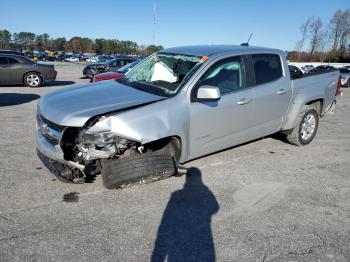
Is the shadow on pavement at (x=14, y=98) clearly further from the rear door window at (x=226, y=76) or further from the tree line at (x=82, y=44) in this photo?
the tree line at (x=82, y=44)

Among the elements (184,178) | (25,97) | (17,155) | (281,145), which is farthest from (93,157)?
(25,97)

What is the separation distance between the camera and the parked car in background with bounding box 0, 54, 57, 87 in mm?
15484

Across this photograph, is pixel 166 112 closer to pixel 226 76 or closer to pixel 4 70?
pixel 226 76

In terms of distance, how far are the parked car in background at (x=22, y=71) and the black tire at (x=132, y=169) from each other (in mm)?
13278

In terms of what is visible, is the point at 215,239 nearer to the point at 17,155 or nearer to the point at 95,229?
the point at 95,229

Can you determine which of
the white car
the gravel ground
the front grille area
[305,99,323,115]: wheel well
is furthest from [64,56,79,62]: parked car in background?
the front grille area

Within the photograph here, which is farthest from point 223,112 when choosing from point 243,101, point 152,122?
point 152,122

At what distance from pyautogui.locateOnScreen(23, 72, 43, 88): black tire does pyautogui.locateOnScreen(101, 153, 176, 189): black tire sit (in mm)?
13367

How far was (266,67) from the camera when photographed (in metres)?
5.78

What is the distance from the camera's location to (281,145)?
271 inches

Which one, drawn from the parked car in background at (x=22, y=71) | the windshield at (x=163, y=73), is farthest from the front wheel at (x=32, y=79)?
the windshield at (x=163, y=73)

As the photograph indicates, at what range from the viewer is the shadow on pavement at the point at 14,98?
11164mm

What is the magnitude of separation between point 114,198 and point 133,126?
91 centimetres

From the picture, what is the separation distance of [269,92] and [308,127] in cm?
173
